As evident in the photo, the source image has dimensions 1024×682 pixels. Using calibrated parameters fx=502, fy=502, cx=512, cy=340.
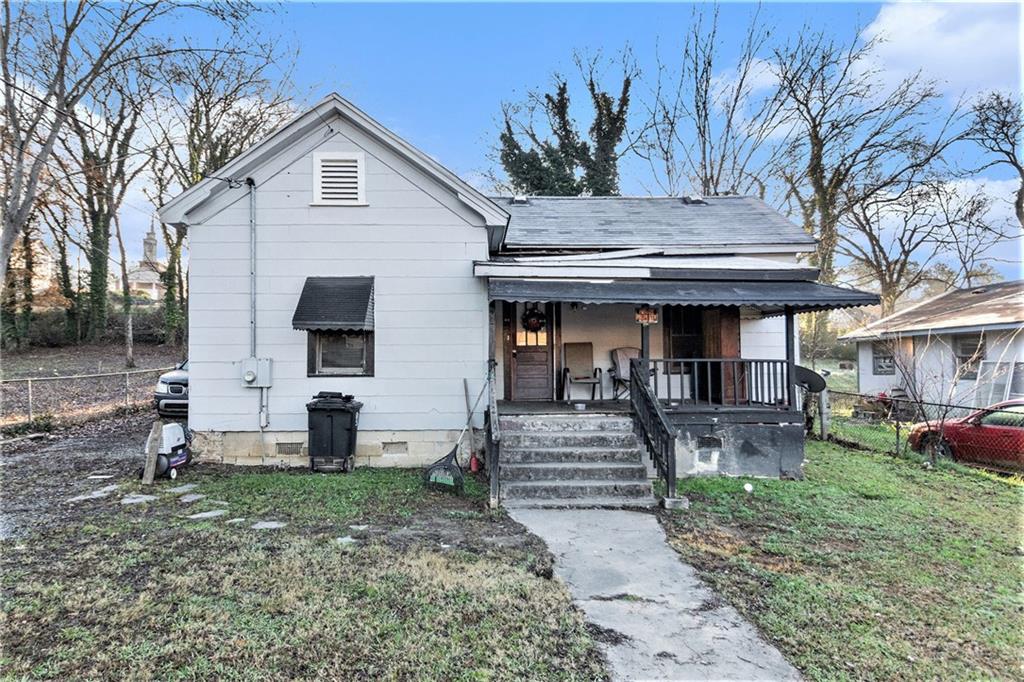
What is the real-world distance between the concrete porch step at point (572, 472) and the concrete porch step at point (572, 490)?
0.62 feet

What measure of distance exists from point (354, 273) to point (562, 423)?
411cm

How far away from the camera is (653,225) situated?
10.5m

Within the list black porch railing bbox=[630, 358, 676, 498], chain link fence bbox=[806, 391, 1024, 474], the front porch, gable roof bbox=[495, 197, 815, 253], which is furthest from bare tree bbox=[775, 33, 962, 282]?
black porch railing bbox=[630, 358, 676, 498]

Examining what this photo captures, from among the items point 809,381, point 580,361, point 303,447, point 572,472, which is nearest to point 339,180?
point 303,447

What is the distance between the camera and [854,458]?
9008 millimetres

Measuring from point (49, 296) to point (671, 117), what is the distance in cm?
2948

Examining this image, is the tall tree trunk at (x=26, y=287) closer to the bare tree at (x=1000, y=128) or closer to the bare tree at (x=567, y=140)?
the bare tree at (x=567, y=140)

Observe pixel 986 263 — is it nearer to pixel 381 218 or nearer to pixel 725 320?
pixel 725 320

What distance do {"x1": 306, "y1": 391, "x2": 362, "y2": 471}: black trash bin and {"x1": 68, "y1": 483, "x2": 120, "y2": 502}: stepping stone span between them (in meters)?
2.45

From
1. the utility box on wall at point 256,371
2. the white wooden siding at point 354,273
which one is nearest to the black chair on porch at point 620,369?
the white wooden siding at point 354,273

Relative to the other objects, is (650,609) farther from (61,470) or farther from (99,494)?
(61,470)

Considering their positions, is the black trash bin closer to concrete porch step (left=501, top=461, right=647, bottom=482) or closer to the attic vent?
concrete porch step (left=501, top=461, right=647, bottom=482)

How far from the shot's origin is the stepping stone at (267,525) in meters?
5.32

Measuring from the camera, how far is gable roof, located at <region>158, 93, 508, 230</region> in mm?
7934
